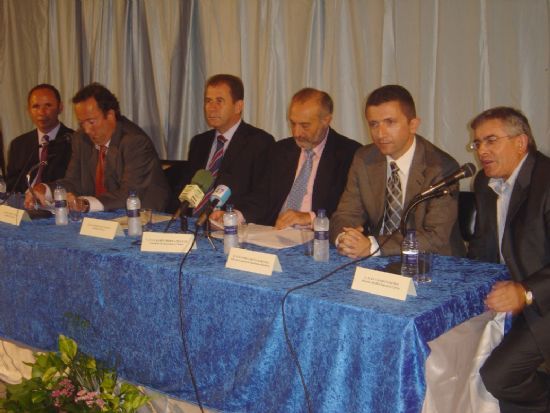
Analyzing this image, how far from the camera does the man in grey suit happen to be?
256 centimetres

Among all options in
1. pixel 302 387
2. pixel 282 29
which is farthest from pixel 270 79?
pixel 302 387

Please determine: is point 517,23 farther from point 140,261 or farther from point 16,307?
point 16,307

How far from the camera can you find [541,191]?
2.40 m

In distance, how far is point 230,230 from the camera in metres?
2.59

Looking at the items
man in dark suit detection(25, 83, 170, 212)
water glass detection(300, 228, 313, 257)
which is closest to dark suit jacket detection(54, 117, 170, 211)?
man in dark suit detection(25, 83, 170, 212)

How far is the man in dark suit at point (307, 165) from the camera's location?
348cm

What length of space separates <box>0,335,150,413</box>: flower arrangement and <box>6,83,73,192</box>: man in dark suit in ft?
8.11

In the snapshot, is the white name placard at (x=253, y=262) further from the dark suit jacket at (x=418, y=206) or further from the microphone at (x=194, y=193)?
the dark suit jacket at (x=418, y=206)

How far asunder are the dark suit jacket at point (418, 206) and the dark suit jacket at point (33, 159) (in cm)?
250

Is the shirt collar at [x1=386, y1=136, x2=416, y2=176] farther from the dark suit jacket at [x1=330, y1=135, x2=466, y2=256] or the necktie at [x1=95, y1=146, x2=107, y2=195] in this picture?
the necktie at [x1=95, y1=146, x2=107, y2=195]

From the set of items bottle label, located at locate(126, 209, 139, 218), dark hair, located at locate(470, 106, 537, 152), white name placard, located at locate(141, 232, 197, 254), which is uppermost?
dark hair, located at locate(470, 106, 537, 152)

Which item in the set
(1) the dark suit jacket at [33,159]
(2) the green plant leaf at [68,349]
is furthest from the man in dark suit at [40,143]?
(2) the green plant leaf at [68,349]

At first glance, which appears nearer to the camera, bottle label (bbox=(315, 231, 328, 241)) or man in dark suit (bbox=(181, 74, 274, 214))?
bottle label (bbox=(315, 231, 328, 241))

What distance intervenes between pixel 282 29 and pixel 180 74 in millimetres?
1042
